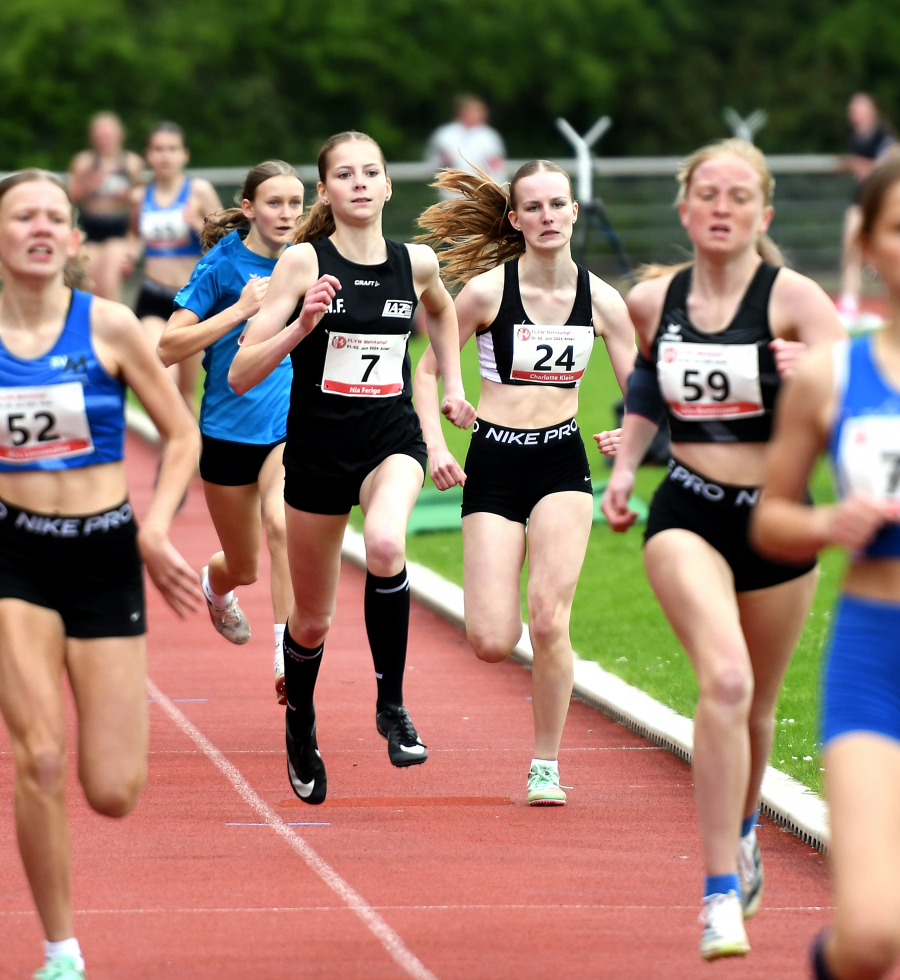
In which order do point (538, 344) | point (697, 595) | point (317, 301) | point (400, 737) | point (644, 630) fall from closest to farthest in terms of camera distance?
point (697, 595), point (317, 301), point (400, 737), point (538, 344), point (644, 630)

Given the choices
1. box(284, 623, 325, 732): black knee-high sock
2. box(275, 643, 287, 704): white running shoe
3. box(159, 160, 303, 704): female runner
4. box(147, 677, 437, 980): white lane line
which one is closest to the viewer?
box(147, 677, 437, 980): white lane line

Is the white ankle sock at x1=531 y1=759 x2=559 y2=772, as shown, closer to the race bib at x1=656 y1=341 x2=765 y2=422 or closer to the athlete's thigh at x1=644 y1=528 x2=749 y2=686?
the athlete's thigh at x1=644 y1=528 x2=749 y2=686

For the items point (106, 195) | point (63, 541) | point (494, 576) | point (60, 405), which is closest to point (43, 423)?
point (60, 405)

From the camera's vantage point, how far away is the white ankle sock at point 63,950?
4.67m

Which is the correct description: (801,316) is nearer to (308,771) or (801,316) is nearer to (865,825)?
(865,825)

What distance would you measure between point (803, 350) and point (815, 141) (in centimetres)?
3136

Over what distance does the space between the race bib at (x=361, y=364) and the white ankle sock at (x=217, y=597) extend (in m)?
2.23

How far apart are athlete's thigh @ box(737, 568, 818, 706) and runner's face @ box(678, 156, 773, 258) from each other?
94 centimetres

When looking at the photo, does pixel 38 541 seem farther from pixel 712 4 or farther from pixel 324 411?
pixel 712 4

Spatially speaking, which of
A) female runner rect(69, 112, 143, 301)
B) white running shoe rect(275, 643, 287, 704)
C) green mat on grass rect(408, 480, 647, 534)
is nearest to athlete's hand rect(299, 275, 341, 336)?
white running shoe rect(275, 643, 287, 704)

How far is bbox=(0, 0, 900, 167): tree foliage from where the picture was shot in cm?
3045

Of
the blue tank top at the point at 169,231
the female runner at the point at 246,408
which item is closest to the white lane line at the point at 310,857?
the female runner at the point at 246,408

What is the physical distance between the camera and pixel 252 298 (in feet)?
22.9

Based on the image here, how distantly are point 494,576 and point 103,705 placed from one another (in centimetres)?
227
